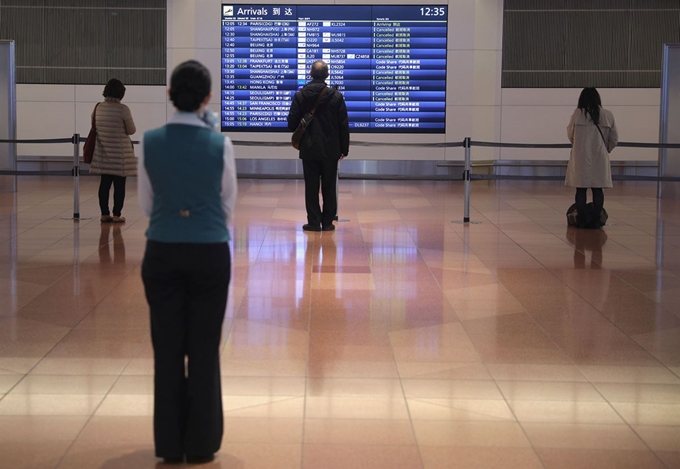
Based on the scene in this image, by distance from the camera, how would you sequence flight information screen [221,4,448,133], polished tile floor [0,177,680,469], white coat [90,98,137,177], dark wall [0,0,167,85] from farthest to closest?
flight information screen [221,4,448,133], dark wall [0,0,167,85], white coat [90,98,137,177], polished tile floor [0,177,680,469]

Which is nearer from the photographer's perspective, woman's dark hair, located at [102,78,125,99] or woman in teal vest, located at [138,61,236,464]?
woman in teal vest, located at [138,61,236,464]

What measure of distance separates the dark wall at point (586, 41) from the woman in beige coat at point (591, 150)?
5.91 metres

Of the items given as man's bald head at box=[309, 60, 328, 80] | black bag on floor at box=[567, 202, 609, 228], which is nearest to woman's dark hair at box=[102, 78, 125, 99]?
man's bald head at box=[309, 60, 328, 80]

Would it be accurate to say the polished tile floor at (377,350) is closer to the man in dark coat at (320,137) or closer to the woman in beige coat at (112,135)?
the man in dark coat at (320,137)

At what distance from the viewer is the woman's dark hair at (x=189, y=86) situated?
3.98 m

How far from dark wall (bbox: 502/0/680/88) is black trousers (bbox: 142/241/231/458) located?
46.2 feet

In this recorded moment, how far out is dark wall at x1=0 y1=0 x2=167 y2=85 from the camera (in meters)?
17.2

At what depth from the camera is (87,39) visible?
17281 millimetres

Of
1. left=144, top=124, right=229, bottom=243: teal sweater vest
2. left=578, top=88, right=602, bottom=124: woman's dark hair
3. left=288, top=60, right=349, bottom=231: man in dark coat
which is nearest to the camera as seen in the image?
left=144, top=124, right=229, bottom=243: teal sweater vest

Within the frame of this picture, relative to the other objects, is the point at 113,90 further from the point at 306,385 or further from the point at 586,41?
the point at 586,41

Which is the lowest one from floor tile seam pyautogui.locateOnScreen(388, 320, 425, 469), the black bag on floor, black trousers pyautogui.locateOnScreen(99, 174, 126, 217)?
floor tile seam pyautogui.locateOnScreen(388, 320, 425, 469)

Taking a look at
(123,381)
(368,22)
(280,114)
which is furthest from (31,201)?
(123,381)

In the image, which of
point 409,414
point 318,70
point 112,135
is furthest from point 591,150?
point 409,414

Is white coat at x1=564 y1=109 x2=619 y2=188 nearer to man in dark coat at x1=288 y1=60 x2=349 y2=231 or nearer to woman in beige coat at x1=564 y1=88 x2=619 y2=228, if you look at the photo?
woman in beige coat at x1=564 y1=88 x2=619 y2=228
